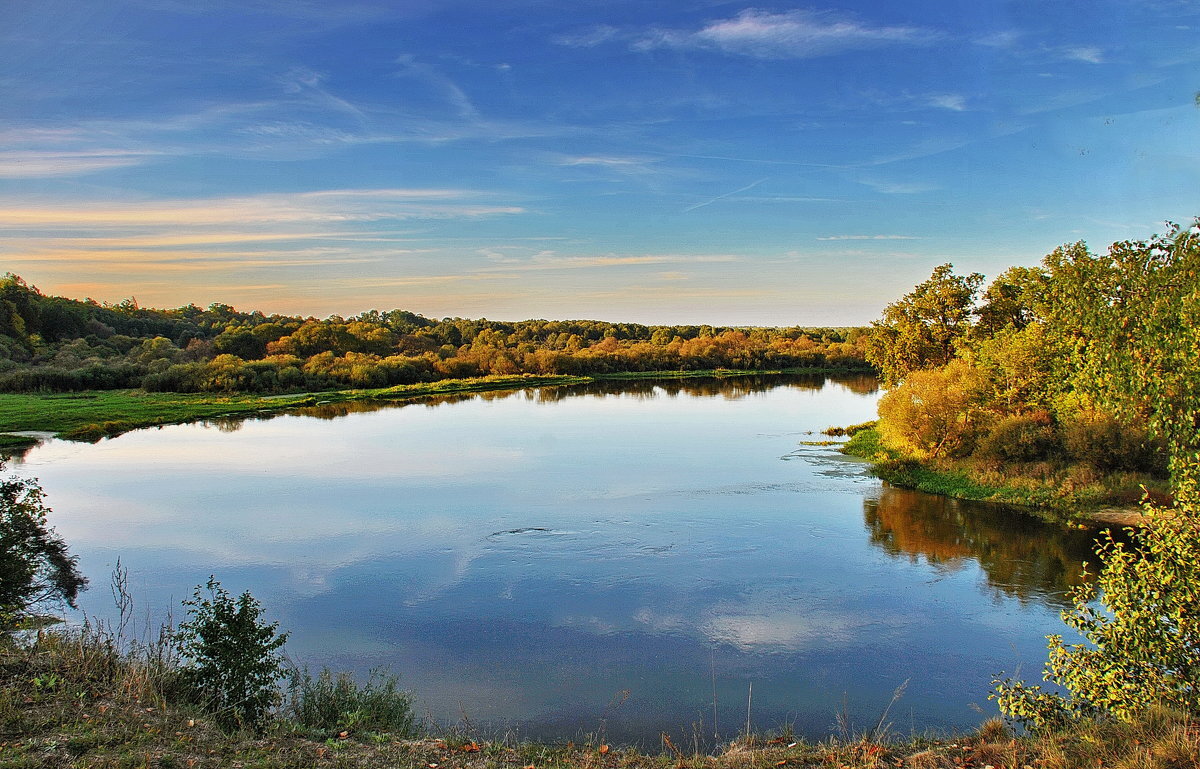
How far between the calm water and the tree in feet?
21.5

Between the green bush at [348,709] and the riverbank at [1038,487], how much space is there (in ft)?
57.9

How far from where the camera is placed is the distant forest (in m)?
67.5

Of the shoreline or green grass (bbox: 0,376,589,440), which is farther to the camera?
green grass (bbox: 0,376,589,440)

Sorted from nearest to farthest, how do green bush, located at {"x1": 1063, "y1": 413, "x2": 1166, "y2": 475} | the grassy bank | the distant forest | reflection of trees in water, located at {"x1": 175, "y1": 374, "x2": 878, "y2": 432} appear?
the grassy bank → green bush, located at {"x1": 1063, "y1": 413, "x2": 1166, "y2": 475} → reflection of trees in water, located at {"x1": 175, "y1": 374, "x2": 878, "y2": 432} → the distant forest

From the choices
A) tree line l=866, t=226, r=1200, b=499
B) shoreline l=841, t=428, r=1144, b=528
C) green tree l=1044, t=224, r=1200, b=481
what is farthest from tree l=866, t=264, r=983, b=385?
green tree l=1044, t=224, r=1200, b=481

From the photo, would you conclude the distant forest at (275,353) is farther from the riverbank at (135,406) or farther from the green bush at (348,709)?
the green bush at (348,709)

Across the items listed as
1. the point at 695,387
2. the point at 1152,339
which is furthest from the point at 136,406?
the point at 1152,339

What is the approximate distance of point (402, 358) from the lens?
86.2 metres

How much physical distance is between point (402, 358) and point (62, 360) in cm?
3301

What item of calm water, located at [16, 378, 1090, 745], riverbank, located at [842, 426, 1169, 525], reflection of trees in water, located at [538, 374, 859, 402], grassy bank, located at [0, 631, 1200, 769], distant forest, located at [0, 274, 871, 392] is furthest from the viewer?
reflection of trees in water, located at [538, 374, 859, 402]

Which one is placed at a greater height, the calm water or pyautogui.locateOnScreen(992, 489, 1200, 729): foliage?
pyautogui.locateOnScreen(992, 489, 1200, 729): foliage

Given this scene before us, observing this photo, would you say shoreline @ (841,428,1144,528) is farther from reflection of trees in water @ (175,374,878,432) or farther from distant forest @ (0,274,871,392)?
reflection of trees in water @ (175,374,878,432)

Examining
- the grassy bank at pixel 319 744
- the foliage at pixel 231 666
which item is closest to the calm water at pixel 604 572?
the grassy bank at pixel 319 744

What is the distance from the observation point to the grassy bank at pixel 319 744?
21.4 feet
